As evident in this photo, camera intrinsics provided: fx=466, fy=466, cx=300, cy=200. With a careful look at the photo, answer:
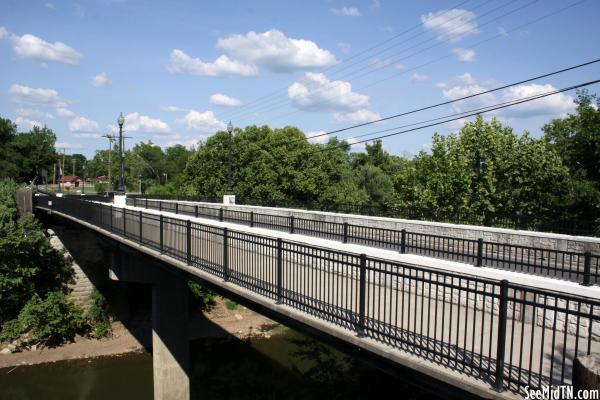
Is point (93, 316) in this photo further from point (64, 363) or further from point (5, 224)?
point (5, 224)

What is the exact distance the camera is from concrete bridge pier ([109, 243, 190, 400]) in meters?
16.8

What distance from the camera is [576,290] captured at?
7.14 meters

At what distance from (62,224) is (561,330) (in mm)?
29524

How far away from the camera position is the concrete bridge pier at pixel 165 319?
1677cm

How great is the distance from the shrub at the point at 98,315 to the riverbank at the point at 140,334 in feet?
1.53

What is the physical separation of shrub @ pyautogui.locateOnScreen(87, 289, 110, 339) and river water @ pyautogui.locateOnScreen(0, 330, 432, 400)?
2.48 metres

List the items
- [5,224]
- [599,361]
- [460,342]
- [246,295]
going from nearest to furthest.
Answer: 1. [599,361]
2. [460,342]
3. [246,295]
4. [5,224]

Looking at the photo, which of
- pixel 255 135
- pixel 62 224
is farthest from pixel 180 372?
pixel 255 135

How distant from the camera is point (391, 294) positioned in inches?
227

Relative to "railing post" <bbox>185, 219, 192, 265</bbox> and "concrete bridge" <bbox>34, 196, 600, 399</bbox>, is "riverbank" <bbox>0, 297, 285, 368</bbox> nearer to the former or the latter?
"concrete bridge" <bbox>34, 196, 600, 399</bbox>

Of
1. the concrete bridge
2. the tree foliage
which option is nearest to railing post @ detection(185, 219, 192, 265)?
the concrete bridge

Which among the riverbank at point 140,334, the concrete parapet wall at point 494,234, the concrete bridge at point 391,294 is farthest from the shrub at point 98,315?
the concrete parapet wall at point 494,234

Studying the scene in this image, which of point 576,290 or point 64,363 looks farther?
point 64,363

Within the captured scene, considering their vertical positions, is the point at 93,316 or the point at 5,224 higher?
the point at 5,224
